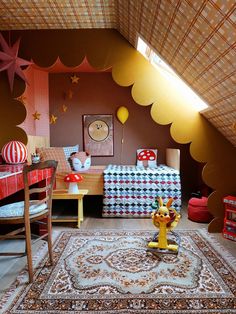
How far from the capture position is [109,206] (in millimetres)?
3398

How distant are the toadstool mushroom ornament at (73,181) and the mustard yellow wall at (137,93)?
0.69 meters

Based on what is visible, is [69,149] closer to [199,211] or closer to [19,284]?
[199,211]

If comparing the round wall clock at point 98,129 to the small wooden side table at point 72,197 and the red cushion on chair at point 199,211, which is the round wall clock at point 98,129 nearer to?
the small wooden side table at point 72,197

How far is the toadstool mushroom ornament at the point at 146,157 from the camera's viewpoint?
4221mm

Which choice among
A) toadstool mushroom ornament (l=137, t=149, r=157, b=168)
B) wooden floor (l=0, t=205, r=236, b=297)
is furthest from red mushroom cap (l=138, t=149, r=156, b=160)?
wooden floor (l=0, t=205, r=236, b=297)

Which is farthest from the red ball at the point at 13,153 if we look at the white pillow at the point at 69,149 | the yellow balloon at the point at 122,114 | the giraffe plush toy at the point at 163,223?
the yellow balloon at the point at 122,114

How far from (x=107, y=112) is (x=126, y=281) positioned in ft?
9.59

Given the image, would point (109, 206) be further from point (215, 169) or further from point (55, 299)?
point (55, 299)

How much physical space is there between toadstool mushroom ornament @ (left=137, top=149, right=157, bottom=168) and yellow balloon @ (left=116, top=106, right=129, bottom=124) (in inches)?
22.6

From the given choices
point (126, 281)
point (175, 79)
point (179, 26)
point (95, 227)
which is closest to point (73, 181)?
point (95, 227)

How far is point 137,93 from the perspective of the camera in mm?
3045

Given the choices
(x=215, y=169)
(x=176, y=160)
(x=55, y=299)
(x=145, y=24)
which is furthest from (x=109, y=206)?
(x=145, y=24)

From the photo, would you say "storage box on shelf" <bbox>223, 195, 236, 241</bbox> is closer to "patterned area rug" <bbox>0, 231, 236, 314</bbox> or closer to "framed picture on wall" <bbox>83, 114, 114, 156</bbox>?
"patterned area rug" <bbox>0, 231, 236, 314</bbox>

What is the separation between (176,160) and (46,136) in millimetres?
2041
